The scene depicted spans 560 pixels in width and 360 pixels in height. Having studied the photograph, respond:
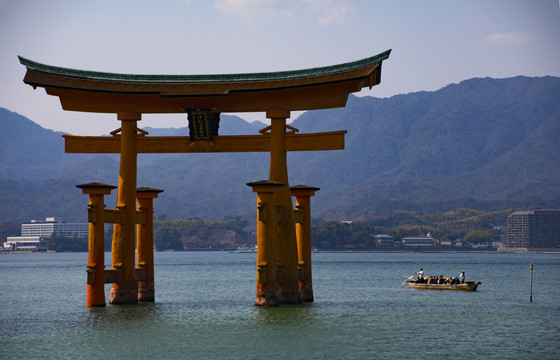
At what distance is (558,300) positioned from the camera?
49.8 metres

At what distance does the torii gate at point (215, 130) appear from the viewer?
3120cm

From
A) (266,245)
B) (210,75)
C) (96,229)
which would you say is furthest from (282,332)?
(210,75)

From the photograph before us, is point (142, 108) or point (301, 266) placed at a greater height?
point (142, 108)

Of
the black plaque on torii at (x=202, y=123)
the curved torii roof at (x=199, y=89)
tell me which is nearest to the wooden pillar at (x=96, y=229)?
the curved torii roof at (x=199, y=89)

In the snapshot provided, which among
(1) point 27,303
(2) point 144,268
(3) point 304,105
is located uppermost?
(3) point 304,105

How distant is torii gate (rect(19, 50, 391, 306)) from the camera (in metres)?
31.2

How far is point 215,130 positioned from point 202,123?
0.67 metres

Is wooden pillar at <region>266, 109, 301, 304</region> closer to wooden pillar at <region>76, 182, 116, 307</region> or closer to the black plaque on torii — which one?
the black plaque on torii

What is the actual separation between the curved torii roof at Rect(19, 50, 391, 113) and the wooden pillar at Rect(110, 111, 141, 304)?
1.83 meters

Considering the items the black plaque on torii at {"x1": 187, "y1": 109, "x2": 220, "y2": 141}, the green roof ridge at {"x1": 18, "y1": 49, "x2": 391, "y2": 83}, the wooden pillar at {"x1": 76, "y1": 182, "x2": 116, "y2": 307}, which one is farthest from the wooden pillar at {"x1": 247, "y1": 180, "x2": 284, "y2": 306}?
the wooden pillar at {"x1": 76, "y1": 182, "x2": 116, "y2": 307}

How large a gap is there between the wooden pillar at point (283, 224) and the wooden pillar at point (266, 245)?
788mm

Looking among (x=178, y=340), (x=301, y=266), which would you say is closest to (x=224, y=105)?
(x=301, y=266)

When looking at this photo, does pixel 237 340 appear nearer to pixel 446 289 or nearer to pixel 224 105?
pixel 224 105

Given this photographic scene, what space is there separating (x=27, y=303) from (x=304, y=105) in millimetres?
25381
